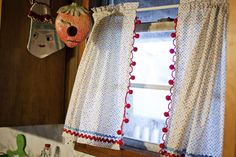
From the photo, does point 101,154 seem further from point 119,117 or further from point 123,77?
point 123,77

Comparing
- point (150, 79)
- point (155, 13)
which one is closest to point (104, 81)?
point (150, 79)

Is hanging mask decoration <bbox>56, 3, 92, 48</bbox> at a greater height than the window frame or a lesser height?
greater

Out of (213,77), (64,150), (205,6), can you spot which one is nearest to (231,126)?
(213,77)

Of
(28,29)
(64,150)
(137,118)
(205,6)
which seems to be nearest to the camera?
(205,6)

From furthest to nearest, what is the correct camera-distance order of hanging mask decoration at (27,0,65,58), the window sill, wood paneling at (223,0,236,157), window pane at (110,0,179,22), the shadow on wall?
the shadow on wall < hanging mask decoration at (27,0,65,58) < window pane at (110,0,179,22) < the window sill < wood paneling at (223,0,236,157)

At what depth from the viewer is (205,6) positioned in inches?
44.2

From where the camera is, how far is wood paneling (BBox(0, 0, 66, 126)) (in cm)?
148

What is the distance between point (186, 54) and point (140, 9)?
1.22ft

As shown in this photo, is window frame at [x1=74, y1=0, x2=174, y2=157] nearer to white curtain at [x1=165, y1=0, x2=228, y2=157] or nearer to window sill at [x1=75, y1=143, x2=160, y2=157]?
window sill at [x1=75, y1=143, x2=160, y2=157]

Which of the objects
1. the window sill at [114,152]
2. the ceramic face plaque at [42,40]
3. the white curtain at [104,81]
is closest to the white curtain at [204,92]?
the window sill at [114,152]

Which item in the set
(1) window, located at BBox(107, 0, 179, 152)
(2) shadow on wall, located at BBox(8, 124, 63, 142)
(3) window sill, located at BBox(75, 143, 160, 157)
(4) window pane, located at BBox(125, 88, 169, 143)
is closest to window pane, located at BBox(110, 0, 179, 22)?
(1) window, located at BBox(107, 0, 179, 152)

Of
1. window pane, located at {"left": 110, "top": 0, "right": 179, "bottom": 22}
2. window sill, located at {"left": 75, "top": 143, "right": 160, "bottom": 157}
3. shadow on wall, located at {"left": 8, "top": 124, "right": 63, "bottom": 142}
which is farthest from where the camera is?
shadow on wall, located at {"left": 8, "top": 124, "right": 63, "bottom": 142}

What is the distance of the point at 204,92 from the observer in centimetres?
108

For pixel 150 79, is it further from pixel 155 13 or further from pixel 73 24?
pixel 73 24
